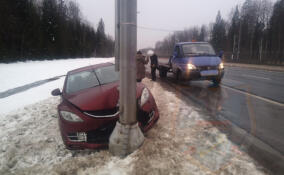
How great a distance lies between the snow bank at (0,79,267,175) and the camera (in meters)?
2.29

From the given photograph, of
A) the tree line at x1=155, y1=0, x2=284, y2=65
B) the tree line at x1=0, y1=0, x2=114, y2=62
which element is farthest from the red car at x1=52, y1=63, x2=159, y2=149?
the tree line at x1=155, y1=0, x2=284, y2=65

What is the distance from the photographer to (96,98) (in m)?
2.95

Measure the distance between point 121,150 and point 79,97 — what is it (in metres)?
1.34

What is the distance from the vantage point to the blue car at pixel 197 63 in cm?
688

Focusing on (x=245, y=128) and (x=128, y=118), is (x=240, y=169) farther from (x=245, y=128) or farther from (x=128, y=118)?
(x=128, y=118)

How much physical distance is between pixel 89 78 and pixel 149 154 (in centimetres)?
245

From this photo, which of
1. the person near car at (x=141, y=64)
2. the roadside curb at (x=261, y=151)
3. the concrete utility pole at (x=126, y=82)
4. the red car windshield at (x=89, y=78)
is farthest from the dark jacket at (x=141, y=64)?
the concrete utility pole at (x=126, y=82)

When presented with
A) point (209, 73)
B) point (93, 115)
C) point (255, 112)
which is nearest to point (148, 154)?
point (93, 115)

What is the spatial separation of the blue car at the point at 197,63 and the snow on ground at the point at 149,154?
10.7ft

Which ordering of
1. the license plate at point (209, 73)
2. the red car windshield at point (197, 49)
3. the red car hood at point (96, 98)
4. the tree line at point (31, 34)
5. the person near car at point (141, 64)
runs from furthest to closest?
the tree line at point (31, 34)
the red car windshield at point (197, 49)
the person near car at point (141, 64)
the license plate at point (209, 73)
the red car hood at point (96, 98)

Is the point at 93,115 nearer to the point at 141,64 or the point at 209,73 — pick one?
the point at 141,64

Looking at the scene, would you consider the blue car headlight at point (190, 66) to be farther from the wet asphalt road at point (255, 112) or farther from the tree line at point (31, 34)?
the tree line at point (31, 34)

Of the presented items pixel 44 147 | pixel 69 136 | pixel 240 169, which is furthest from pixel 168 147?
pixel 44 147

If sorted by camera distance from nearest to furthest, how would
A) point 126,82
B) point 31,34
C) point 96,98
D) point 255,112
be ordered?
point 126,82 → point 96,98 → point 255,112 → point 31,34
